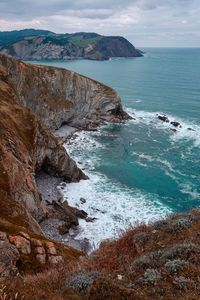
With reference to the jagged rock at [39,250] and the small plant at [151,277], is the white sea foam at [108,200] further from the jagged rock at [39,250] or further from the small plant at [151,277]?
the small plant at [151,277]

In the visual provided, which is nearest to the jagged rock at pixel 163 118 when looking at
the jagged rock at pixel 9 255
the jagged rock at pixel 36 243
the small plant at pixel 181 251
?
the jagged rock at pixel 36 243

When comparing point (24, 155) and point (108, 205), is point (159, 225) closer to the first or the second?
point (24, 155)

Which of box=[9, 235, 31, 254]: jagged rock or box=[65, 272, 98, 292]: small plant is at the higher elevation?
box=[65, 272, 98, 292]: small plant

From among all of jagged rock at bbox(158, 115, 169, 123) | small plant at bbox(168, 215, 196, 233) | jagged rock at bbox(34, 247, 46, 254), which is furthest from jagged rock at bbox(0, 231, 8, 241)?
jagged rock at bbox(158, 115, 169, 123)

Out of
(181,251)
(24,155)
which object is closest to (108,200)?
(24,155)

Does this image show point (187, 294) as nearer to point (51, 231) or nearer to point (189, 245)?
point (189, 245)

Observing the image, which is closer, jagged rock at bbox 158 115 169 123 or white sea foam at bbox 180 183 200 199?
white sea foam at bbox 180 183 200 199

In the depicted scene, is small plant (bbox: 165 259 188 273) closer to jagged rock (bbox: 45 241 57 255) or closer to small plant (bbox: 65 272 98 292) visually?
small plant (bbox: 65 272 98 292)
